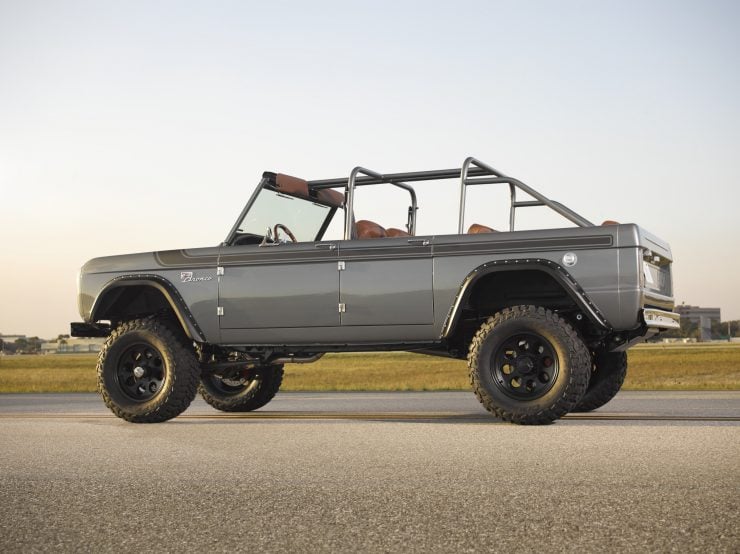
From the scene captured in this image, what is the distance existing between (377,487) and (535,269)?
11.1ft

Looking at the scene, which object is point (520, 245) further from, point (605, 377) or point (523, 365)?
point (605, 377)

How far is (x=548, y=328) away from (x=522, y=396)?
603 mm

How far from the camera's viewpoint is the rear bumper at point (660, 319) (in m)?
7.02

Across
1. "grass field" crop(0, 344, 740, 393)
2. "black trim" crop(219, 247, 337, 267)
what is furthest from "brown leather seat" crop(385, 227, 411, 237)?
"grass field" crop(0, 344, 740, 393)

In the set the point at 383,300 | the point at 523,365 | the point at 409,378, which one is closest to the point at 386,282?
the point at 383,300

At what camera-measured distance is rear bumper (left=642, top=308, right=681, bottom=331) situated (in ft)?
23.0

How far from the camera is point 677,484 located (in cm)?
416

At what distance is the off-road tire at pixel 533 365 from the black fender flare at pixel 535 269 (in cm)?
22

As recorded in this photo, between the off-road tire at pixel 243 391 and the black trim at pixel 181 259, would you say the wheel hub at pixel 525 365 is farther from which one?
the off-road tire at pixel 243 391

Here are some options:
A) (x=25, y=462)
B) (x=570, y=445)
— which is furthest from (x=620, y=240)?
(x=25, y=462)

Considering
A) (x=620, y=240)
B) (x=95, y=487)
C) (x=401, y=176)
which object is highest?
(x=401, y=176)

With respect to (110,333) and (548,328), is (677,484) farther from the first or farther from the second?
(110,333)

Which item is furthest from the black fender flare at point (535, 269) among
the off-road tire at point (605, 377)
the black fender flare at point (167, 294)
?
the black fender flare at point (167, 294)

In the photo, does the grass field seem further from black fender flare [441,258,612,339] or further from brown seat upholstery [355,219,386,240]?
black fender flare [441,258,612,339]
